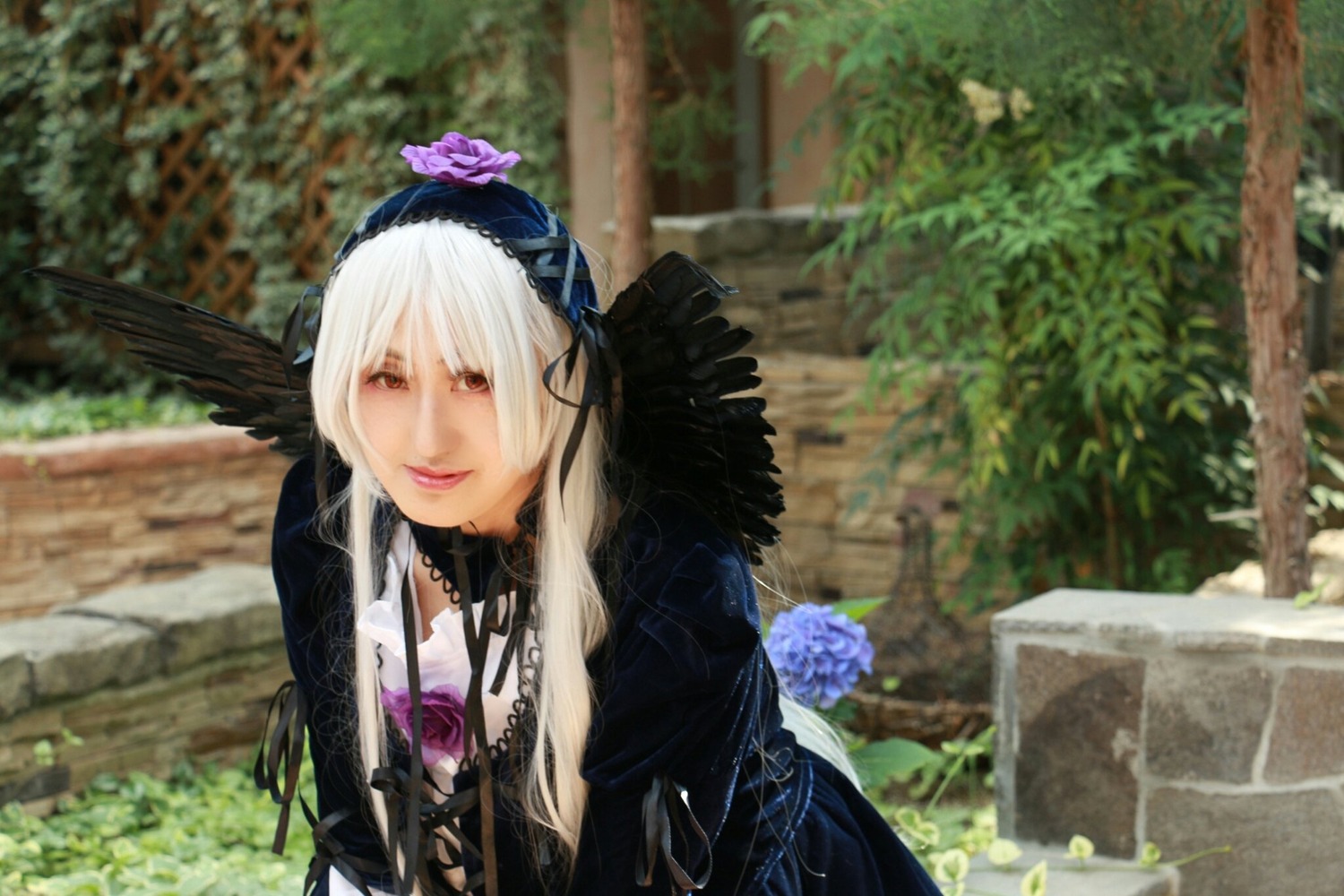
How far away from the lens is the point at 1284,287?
2.16 m

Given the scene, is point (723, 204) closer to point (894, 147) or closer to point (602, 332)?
point (894, 147)

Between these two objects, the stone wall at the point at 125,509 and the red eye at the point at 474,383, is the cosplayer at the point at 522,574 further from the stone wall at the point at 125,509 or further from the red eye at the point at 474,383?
the stone wall at the point at 125,509

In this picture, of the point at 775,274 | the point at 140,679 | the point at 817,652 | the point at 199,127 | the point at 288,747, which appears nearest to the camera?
the point at 288,747

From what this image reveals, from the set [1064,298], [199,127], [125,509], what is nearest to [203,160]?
[199,127]

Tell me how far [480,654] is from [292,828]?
160cm

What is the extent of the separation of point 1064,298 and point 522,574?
230 centimetres

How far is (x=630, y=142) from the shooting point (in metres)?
3.30

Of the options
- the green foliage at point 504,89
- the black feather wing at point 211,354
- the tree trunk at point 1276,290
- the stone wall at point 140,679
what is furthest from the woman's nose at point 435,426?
the green foliage at point 504,89

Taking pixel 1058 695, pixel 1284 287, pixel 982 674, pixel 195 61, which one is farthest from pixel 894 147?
pixel 195 61

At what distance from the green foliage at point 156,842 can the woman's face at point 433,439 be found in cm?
105

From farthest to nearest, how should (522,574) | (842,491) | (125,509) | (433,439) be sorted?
1. (125,509)
2. (842,491)
3. (522,574)
4. (433,439)

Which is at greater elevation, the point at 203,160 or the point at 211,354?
the point at 203,160

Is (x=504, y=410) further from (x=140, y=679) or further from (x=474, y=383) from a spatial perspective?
(x=140, y=679)

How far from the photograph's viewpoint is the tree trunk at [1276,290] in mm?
2082
